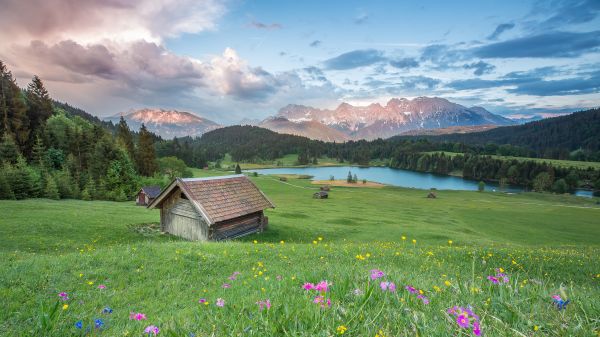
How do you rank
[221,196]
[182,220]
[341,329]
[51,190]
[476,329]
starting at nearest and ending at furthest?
[476,329], [341,329], [221,196], [182,220], [51,190]

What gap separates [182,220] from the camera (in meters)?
24.7

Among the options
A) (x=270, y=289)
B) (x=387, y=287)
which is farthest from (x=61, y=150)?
(x=387, y=287)

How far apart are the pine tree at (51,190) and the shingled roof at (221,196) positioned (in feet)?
117

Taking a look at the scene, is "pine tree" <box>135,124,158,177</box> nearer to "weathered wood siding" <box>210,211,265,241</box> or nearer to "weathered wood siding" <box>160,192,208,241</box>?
"weathered wood siding" <box>160,192,208,241</box>

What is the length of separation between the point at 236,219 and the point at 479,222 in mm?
46910

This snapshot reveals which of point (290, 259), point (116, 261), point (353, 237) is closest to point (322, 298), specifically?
point (290, 259)

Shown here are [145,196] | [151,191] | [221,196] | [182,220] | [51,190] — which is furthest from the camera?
[151,191]

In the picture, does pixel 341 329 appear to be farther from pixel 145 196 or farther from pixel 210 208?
pixel 145 196

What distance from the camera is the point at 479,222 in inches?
2040

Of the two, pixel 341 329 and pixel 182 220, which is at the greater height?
pixel 341 329

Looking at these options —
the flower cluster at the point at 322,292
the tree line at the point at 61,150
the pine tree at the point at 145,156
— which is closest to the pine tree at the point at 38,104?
the tree line at the point at 61,150

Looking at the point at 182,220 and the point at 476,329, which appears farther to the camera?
the point at 182,220

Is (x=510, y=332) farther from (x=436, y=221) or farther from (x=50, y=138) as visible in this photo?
(x=50, y=138)

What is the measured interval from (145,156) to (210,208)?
72.7m
